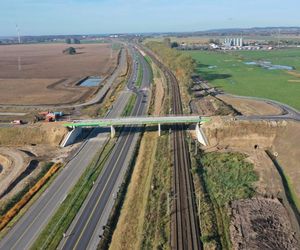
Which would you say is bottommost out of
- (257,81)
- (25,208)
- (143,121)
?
(25,208)

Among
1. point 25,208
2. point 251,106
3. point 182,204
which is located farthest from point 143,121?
point 251,106

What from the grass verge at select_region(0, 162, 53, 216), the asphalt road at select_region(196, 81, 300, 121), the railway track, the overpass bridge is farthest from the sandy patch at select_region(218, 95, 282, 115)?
the grass verge at select_region(0, 162, 53, 216)

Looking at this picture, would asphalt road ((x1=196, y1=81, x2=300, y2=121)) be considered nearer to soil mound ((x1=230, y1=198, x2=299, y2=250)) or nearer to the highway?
soil mound ((x1=230, y1=198, x2=299, y2=250))

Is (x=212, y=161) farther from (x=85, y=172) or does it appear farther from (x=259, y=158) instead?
(x=85, y=172)

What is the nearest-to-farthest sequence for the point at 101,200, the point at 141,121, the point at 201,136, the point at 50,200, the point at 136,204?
the point at 136,204 → the point at 101,200 → the point at 50,200 → the point at 201,136 → the point at 141,121

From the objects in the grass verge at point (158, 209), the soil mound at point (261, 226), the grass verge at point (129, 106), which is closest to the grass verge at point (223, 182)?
the soil mound at point (261, 226)

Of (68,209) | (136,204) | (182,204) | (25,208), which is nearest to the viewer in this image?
(182,204)

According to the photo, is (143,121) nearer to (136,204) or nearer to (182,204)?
(136,204)

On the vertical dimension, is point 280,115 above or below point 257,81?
above
